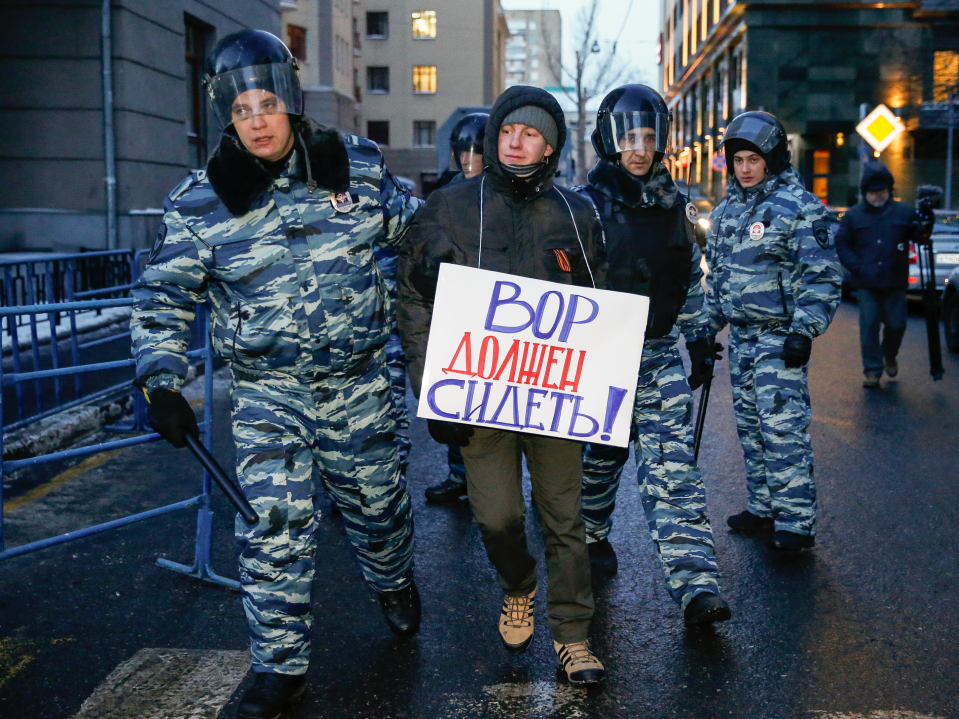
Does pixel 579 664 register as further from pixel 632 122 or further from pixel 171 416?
pixel 632 122

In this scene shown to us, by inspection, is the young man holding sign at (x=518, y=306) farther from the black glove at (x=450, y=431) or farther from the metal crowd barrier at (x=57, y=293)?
the metal crowd barrier at (x=57, y=293)

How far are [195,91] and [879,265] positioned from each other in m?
15.0

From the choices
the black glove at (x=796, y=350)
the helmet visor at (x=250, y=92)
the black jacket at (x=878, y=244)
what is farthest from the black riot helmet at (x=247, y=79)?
the black jacket at (x=878, y=244)

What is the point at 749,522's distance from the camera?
5.21 meters

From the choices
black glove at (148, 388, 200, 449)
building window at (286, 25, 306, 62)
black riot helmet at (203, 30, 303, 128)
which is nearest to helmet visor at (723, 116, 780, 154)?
black riot helmet at (203, 30, 303, 128)

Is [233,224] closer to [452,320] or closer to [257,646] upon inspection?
[452,320]

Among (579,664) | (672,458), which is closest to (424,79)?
(672,458)

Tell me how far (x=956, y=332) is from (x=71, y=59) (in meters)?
13.3

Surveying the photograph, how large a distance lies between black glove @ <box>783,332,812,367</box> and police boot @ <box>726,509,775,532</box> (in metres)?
0.92

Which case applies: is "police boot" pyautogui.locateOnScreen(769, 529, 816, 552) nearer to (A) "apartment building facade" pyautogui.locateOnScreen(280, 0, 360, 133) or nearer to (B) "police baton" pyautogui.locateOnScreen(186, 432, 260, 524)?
(B) "police baton" pyautogui.locateOnScreen(186, 432, 260, 524)

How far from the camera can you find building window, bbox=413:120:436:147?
57.1 m

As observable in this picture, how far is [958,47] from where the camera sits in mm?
35469

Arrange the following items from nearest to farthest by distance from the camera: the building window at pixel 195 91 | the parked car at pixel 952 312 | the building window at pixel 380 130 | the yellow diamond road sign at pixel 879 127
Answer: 1. the parked car at pixel 952 312
2. the yellow diamond road sign at pixel 879 127
3. the building window at pixel 195 91
4. the building window at pixel 380 130

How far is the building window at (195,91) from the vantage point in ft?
65.2
